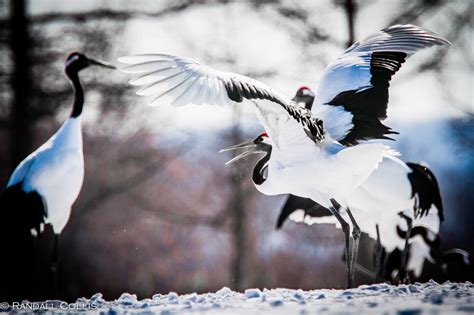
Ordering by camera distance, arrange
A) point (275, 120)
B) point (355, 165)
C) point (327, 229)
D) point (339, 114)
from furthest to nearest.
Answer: point (327, 229) → point (339, 114) → point (355, 165) → point (275, 120)

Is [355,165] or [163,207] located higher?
[355,165]

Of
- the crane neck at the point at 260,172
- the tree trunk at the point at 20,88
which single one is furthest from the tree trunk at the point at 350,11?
the tree trunk at the point at 20,88

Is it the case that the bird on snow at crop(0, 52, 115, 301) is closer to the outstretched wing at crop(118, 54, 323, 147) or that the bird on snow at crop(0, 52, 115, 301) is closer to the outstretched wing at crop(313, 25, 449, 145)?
the outstretched wing at crop(118, 54, 323, 147)

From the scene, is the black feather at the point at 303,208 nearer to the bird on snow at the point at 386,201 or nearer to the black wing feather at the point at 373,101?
the bird on snow at the point at 386,201

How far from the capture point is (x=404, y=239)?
25.1 ft

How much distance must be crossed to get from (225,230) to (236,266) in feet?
1.98

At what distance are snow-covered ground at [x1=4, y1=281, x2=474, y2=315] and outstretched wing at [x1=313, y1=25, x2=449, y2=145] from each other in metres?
1.33

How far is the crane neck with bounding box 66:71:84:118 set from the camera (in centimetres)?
608

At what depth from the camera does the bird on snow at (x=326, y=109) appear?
4277 millimetres

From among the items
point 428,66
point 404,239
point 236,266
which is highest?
point 428,66

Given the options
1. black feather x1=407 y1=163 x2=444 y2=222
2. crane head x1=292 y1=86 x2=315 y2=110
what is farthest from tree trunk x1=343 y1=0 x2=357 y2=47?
black feather x1=407 y1=163 x2=444 y2=222

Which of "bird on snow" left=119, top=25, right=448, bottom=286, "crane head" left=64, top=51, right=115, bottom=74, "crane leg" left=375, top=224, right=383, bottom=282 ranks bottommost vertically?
"crane leg" left=375, top=224, right=383, bottom=282

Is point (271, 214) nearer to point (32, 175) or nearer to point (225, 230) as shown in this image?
point (225, 230)

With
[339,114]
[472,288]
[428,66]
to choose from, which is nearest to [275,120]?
[339,114]
